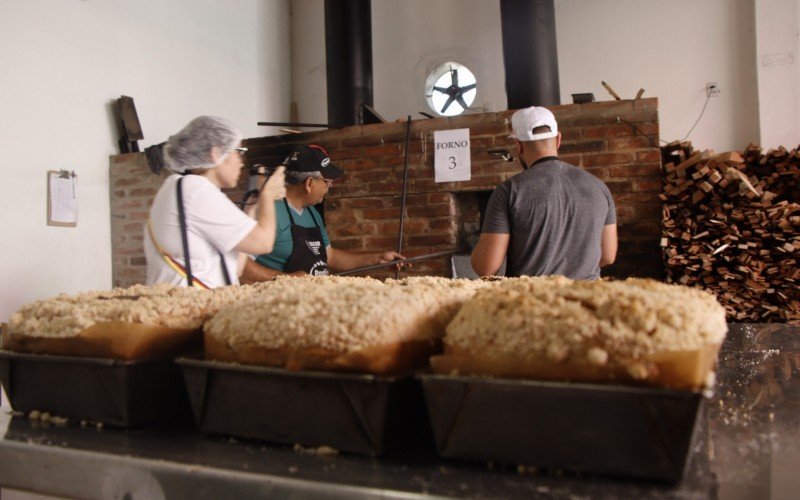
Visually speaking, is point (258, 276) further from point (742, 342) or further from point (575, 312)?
point (575, 312)

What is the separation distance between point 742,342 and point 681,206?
214cm

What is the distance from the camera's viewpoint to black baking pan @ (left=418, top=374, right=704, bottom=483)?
67cm

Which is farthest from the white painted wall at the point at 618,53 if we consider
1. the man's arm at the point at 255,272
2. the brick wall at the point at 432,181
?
the man's arm at the point at 255,272

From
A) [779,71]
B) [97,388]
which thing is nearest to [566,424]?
[97,388]

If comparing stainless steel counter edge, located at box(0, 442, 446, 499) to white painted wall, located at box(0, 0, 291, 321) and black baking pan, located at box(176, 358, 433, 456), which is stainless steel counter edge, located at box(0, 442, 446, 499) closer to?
black baking pan, located at box(176, 358, 433, 456)

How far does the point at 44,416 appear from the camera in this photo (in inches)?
41.3

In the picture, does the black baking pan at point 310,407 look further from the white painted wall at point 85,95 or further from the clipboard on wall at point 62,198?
the clipboard on wall at point 62,198

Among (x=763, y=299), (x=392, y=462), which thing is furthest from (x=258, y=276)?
(x=763, y=299)

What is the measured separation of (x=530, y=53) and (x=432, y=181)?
3.62 feet

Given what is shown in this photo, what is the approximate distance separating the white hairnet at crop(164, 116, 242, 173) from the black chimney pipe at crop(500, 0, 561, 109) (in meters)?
2.35

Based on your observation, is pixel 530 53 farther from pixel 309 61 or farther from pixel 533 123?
pixel 309 61

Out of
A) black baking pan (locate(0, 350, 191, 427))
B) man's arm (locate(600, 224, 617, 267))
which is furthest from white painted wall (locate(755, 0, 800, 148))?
black baking pan (locate(0, 350, 191, 427))

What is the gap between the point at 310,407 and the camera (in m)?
0.82

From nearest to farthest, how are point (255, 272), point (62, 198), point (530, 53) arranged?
point (255, 272), point (62, 198), point (530, 53)
